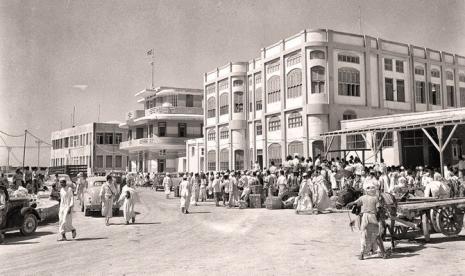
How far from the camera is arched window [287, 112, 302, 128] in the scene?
32375 mm

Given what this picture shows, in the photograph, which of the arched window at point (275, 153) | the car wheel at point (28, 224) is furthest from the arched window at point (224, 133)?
the car wheel at point (28, 224)

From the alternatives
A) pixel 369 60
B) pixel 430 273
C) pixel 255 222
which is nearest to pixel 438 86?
pixel 369 60

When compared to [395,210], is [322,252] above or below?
below

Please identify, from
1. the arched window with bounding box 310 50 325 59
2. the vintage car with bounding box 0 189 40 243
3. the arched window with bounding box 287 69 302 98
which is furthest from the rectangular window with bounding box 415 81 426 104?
the vintage car with bounding box 0 189 40 243

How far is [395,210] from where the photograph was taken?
9.77m

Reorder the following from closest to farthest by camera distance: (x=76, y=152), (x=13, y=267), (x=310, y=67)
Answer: (x=13, y=267) → (x=310, y=67) → (x=76, y=152)

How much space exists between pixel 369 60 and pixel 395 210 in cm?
2460

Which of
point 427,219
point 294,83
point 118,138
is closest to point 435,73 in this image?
point 294,83

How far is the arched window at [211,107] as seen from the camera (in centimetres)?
4516

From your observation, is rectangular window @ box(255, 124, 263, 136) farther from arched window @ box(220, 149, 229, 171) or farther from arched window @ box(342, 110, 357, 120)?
arched window @ box(342, 110, 357, 120)

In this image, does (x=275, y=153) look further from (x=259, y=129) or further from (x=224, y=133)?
(x=224, y=133)

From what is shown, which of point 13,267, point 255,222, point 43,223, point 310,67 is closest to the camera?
point 13,267

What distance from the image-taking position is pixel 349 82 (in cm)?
3200

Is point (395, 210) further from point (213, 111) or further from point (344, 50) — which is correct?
point (213, 111)
